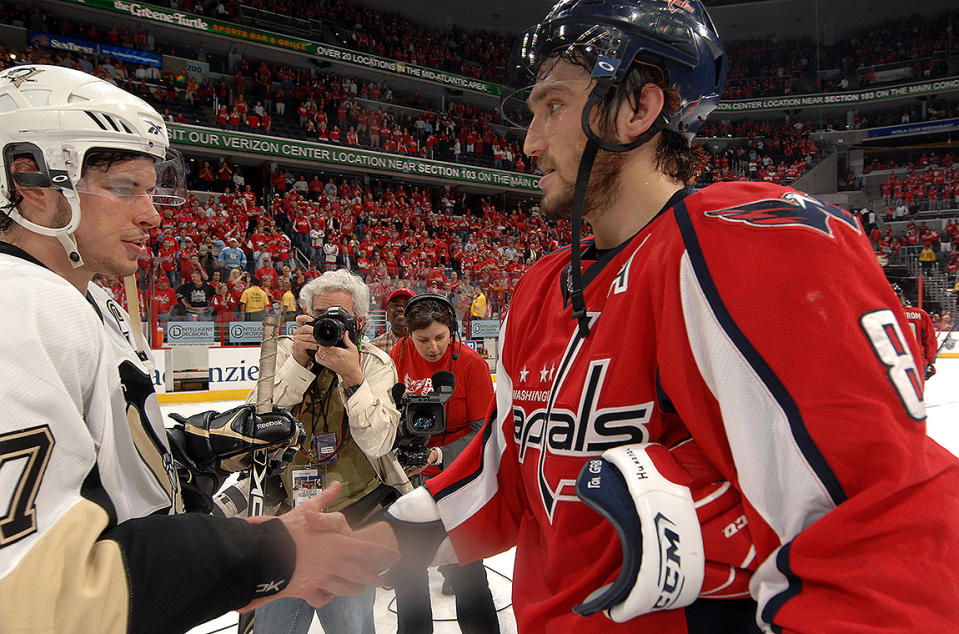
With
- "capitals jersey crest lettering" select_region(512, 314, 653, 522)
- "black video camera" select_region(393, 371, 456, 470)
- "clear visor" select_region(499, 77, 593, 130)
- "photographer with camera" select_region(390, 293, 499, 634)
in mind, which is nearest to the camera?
"capitals jersey crest lettering" select_region(512, 314, 653, 522)

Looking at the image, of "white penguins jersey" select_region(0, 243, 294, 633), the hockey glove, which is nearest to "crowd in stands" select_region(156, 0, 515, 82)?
"white penguins jersey" select_region(0, 243, 294, 633)

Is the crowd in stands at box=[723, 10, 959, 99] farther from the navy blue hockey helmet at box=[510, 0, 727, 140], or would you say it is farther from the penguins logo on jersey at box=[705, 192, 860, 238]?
the penguins logo on jersey at box=[705, 192, 860, 238]

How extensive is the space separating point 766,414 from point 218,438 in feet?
4.58

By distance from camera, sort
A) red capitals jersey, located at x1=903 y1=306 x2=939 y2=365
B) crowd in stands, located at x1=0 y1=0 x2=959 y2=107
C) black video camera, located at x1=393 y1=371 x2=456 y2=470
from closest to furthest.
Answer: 1. black video camera, located at x1=393 y1=371 x2=456 y2=470
2. red capitals jersey, located at x1=903 y1=306 x2=939 y2=365
3. crowd in stands, located at x1=0 y1=0 x2=959 y2=107

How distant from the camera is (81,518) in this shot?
817 mm

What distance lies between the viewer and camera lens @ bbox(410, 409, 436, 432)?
2363 millimetres

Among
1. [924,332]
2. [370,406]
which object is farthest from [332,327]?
[924,332]

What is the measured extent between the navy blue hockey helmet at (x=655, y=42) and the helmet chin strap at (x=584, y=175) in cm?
3

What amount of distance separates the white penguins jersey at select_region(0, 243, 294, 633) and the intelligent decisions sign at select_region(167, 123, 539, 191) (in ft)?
48.7

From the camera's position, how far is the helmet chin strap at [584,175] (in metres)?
1.01

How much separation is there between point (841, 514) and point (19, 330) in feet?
3.42

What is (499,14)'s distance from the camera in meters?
24.8

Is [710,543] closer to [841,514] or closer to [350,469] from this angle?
[841,514]

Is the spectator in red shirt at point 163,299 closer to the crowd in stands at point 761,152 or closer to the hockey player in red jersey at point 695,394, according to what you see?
the hockey player in red jersey at point 695,394
